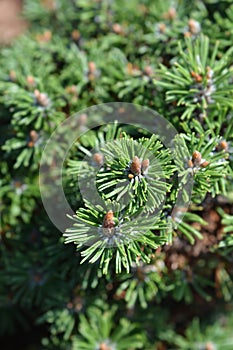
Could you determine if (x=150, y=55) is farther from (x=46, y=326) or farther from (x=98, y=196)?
(x=46, y=326)

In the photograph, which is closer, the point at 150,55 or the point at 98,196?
the point at 98,196

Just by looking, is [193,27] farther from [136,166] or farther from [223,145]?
[136,166]

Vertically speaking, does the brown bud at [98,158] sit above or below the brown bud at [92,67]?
below

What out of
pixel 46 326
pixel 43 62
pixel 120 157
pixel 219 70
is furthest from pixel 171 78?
pixel 46 326

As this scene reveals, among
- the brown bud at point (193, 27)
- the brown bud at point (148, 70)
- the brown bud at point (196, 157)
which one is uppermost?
the brown bud at point (193, 27)

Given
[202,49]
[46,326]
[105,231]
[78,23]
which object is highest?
[78,23]

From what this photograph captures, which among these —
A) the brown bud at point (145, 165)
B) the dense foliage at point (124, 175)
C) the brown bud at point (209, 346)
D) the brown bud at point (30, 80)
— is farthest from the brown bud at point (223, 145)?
the brown bud at point (209, 346)

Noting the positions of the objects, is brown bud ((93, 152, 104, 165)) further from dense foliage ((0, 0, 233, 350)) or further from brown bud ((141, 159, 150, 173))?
brown bud ((141, 159, 150, 173))

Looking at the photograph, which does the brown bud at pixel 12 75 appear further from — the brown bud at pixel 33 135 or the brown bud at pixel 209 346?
the brown bud at pixel 209 346
